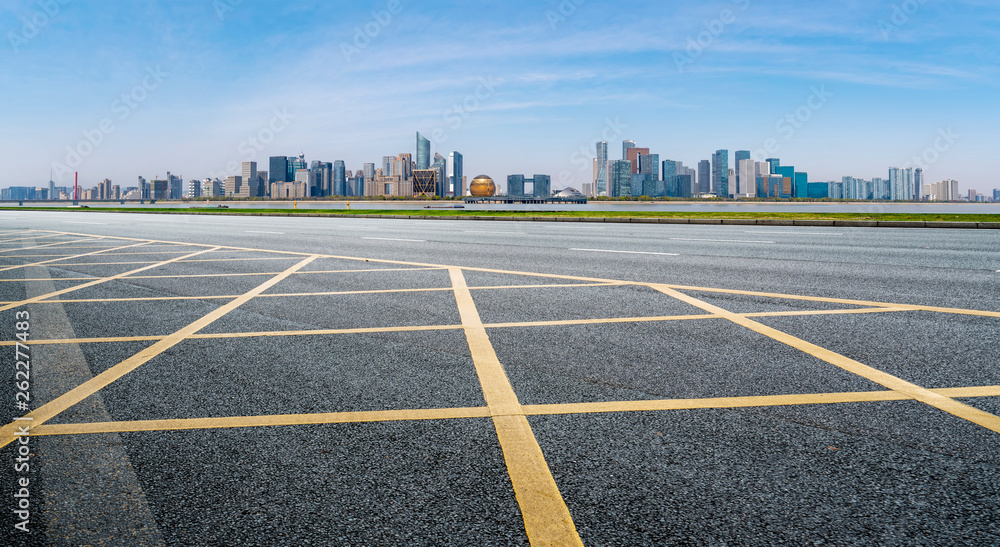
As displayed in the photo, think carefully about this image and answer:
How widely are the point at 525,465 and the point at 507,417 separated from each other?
0.57 metres

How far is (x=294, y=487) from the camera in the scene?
97.9 inches

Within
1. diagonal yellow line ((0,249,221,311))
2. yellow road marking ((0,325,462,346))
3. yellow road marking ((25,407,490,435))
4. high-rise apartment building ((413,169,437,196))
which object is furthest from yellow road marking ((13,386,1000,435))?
high-rise apartment building ((413,169,437,196))

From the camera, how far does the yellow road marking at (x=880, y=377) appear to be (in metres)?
3.16

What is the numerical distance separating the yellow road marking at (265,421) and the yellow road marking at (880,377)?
2.51 metres

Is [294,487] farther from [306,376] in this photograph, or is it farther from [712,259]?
[712,259]

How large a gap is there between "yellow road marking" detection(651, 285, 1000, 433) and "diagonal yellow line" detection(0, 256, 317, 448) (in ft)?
16.0

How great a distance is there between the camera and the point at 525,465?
104 inches

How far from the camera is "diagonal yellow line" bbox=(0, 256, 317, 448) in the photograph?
10.6 ft

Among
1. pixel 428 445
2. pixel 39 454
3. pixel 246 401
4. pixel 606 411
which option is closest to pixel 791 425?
pixel 606 411

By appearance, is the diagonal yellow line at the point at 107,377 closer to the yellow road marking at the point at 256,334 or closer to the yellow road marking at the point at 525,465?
the yellow road marking at the point at 256,334

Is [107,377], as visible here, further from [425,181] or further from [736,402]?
[425,181]

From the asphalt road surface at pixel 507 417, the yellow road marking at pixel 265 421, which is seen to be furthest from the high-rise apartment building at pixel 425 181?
the yellow road marking at pixel 265 421

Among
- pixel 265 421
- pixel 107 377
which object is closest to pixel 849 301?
pixel 265 421

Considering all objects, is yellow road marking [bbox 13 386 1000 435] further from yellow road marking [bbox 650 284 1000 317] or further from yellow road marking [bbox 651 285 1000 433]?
yellow road marking [bbox 650 284 1000 317]
